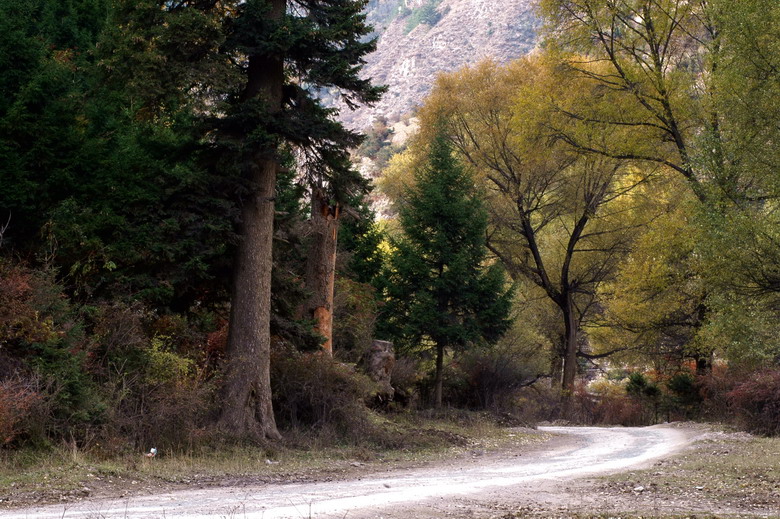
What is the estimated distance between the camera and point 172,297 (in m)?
14.8

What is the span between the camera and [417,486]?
10.3 meters

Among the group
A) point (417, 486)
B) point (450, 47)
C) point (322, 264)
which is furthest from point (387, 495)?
point (450, 47)

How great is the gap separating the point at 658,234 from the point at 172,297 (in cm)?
1680

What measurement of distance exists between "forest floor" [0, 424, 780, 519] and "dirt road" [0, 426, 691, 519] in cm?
2

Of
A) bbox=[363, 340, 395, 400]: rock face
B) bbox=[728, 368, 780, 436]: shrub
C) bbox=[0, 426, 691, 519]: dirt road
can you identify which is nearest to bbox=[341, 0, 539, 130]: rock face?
bbox=[363, 340, 395, 400]: rock face

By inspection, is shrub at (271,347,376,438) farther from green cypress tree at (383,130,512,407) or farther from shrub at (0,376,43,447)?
green cypress tree at (383,130,512,407)

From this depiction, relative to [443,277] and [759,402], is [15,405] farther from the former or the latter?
[759,402]

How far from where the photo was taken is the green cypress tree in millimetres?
23891

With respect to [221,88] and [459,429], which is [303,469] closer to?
[221,88]

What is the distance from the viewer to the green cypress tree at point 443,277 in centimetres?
2389

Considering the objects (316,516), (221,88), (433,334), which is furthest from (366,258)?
(316,516)

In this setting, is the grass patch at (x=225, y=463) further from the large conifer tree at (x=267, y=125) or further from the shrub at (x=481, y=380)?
the shrub at (x=481, y=380)

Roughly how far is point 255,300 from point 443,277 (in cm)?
1075

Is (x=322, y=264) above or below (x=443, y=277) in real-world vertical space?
below
